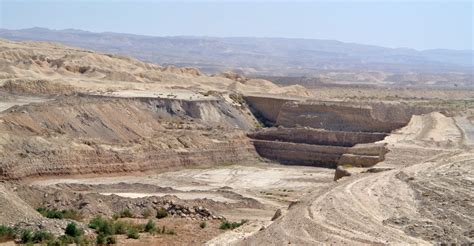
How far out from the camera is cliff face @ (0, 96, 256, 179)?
153 ft

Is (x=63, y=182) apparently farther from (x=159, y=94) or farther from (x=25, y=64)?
(x=25, y=64)

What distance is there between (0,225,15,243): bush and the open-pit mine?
0.16 feet

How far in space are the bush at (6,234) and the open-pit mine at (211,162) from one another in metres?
0.05

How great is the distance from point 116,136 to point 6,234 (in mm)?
31800

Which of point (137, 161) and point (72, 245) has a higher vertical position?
point (72, 245)

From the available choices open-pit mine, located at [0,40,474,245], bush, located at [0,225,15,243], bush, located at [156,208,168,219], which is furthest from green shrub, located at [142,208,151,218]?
bush, located at [0,225,15,243]

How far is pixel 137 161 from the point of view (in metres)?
51.9

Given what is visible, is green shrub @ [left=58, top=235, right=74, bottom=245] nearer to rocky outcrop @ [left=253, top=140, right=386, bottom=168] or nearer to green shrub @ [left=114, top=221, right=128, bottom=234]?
green shrub @ [left=114, top=221, right=128, bottom=234]

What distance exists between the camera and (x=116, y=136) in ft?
178

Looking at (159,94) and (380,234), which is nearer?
(380,234)

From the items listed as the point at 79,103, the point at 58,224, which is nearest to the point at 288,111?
the point at 79,103

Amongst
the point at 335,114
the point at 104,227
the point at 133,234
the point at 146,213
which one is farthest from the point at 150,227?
the point at 335,114

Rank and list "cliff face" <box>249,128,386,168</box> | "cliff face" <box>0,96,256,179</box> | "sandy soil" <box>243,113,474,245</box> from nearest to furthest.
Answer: "sandy soil" <box>243,113,474,245</box> → "cliff face" <box>0,96,256,179</box> → "cliff face" <box>249,128,386,168</box>

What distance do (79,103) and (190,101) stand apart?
12.4 meters
